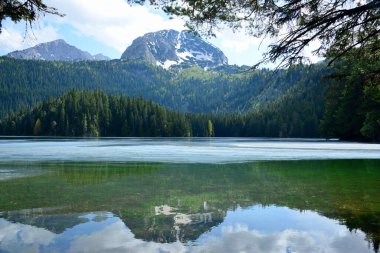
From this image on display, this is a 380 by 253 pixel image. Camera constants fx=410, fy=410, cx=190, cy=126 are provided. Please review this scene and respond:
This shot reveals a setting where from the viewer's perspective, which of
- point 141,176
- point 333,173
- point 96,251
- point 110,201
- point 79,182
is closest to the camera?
point 96,251

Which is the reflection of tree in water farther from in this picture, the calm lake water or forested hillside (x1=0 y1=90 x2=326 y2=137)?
forested hillside (x1=0 y1=90 x2=326 y2=137)

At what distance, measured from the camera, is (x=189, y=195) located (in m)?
17.5

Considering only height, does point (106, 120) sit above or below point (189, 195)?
above

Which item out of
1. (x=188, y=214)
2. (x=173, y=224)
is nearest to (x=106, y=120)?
(x=188, y=214)

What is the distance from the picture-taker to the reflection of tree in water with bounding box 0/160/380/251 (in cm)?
1226

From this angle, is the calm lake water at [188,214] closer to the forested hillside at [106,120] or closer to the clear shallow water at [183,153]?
the clear shallow water at [183,153]

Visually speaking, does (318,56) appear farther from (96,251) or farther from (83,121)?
(83,121)

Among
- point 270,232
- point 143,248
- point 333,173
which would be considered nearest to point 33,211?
point 143,248

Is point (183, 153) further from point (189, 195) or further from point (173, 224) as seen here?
point (173, 224)

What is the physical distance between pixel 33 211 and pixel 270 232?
7.83 m

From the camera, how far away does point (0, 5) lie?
10.4 metres

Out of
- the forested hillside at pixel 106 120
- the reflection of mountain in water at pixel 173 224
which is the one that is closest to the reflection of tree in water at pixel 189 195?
the reflection of mountain in water at pixel 173 224

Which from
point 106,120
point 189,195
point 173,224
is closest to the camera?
point 173,224

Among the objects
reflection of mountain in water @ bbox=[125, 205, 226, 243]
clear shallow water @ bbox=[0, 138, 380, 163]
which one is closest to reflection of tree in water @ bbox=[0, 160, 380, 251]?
reflection of mountain in water @ bbox=[125, 205, 226, 243]
